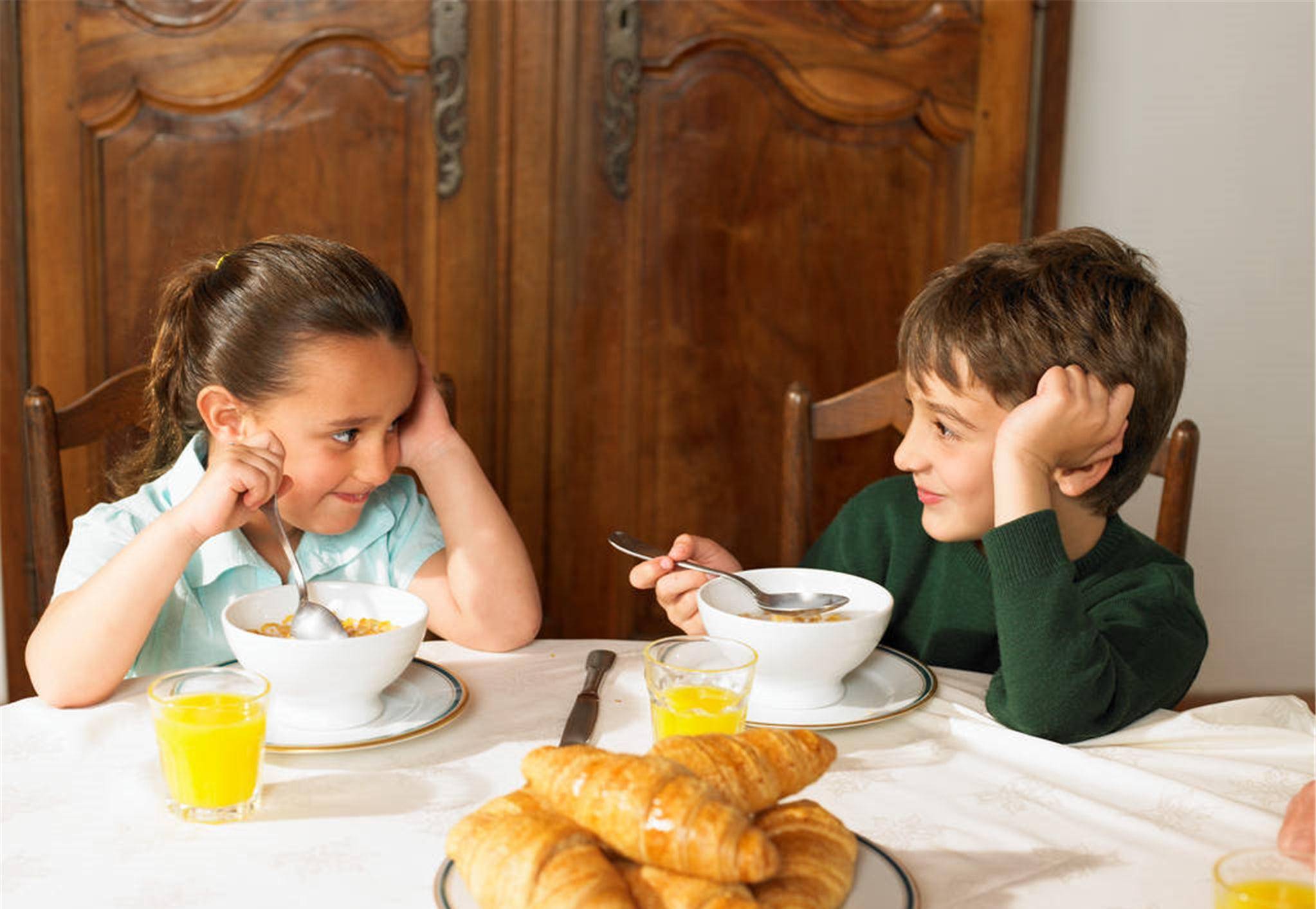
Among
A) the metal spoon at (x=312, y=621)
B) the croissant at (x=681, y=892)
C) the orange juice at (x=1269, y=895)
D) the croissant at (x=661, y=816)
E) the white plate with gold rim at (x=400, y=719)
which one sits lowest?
the white plate with gold rim at (x=400, y=719)

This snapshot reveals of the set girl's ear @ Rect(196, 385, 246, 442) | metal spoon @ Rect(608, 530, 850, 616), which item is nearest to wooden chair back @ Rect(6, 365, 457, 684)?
girl's ear @ Rect(196, 385, 246, 442)

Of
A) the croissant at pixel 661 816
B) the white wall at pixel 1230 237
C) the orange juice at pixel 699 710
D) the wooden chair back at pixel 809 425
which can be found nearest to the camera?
the croissant at pixel 661 816

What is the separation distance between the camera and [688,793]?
62cm

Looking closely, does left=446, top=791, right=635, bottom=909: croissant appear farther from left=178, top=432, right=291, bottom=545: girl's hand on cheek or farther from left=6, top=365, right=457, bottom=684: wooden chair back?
left=6, top=365, right=457, bottom=684: wooden chair back

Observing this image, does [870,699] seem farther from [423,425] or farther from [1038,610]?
[423,425]

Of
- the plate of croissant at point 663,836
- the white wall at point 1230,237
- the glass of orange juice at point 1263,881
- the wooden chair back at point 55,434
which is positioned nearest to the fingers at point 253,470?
the wooden chair back at point 55,434

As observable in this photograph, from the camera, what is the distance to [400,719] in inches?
39.5

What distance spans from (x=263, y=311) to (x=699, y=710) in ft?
2.14

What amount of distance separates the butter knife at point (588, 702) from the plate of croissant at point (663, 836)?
23 centimetres

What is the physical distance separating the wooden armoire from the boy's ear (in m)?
1.04

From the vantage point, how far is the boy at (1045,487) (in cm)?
106

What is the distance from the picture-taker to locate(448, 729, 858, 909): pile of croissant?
2.02ft

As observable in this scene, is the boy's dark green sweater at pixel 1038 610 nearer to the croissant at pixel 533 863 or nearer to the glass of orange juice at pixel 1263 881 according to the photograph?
the glass of orange juice at pixel 1263 881

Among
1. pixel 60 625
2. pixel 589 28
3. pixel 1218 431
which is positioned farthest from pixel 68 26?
pixel 1218 431
